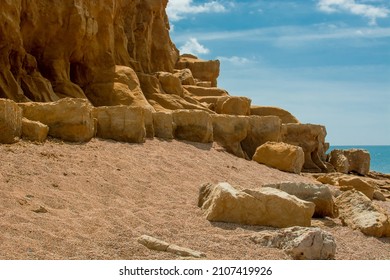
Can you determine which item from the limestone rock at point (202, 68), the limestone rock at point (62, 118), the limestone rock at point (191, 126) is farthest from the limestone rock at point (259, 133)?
the limestone rock at point (202, 68)

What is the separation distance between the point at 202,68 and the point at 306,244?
85.3ft

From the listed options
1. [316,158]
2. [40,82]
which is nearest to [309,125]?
[316,158]

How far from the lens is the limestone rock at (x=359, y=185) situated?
10902mm

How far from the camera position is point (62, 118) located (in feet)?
31.9

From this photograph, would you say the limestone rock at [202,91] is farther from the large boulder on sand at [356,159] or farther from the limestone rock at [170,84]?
the large boulder on sand at [356,159]

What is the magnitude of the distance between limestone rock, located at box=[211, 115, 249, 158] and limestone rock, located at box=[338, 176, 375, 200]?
3204 mm

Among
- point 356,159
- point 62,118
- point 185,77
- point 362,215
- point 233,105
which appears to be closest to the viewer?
point 362,215

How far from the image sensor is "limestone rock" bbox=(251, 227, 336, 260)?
5258mm

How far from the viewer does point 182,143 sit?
12.6m

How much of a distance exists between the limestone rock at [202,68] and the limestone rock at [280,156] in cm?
1714

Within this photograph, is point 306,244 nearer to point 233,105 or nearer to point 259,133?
point 259,133

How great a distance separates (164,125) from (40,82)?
434 centimetres

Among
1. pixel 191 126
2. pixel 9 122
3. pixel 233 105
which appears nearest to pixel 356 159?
pixel 233 105

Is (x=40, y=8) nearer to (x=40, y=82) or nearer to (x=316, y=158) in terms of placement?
(x=40, y=82)
